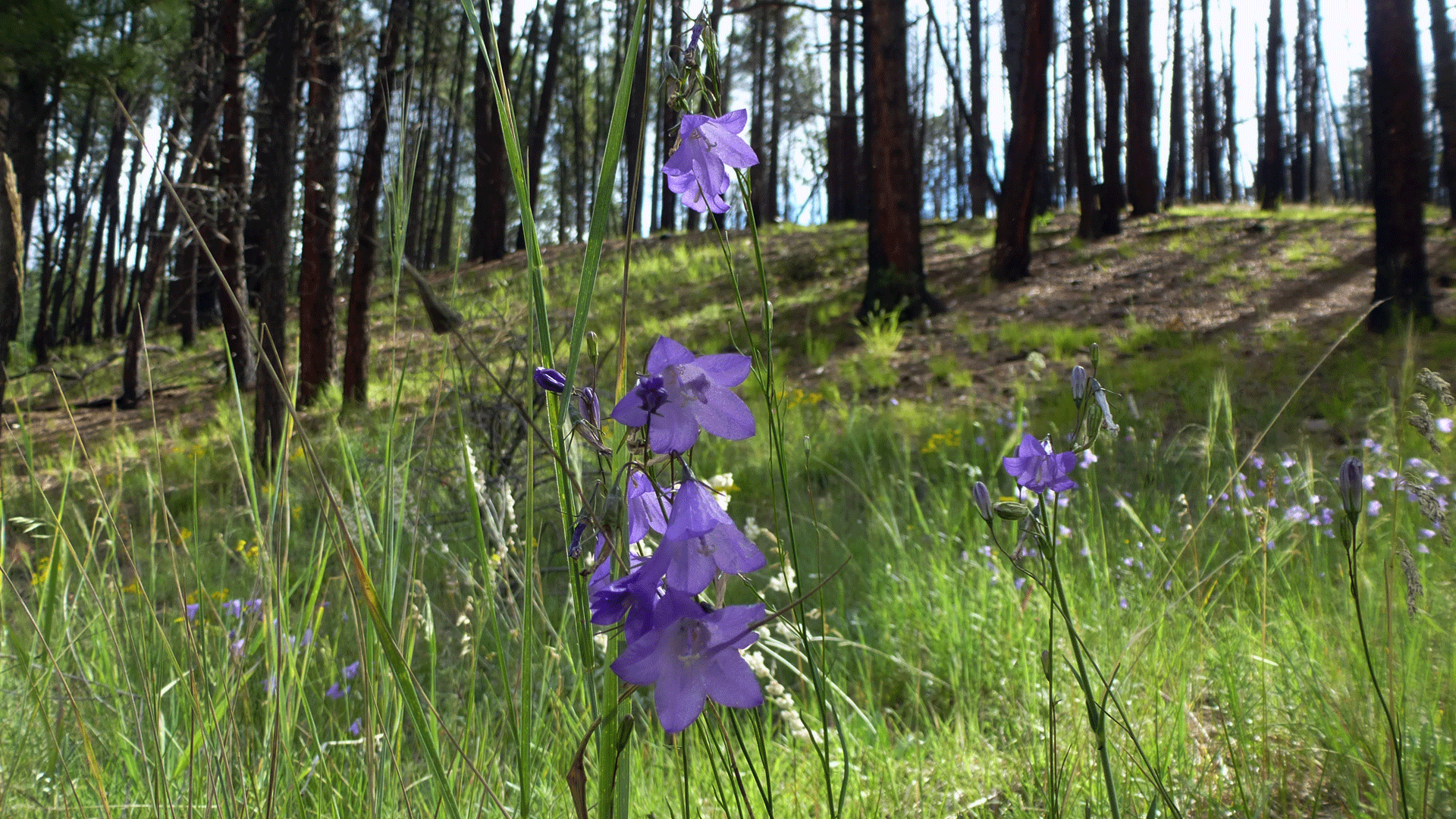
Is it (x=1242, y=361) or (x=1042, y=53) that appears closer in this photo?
(x=1242, y=361)

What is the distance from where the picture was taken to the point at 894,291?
8.16m

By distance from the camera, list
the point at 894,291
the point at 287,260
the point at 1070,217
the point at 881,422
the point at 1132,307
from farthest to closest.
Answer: the point at 1070,217 → the point at 894,291 → the point at 1132,307 → the point at 287,260 → the point at 881,422

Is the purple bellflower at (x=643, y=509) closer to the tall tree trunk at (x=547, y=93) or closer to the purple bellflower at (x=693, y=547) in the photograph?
the purple bellflower at (x=693, y=547)

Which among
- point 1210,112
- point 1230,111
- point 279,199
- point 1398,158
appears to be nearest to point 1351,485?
point 279,199

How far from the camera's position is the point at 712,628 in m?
0.59

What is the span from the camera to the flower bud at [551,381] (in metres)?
0.60

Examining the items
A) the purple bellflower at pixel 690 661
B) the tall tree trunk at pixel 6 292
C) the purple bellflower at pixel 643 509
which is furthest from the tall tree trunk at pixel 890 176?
the purple bellflower at pixel 690 661

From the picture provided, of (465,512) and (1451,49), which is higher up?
(1451,49)

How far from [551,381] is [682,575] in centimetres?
17

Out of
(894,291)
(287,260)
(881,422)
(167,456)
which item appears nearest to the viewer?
(881,422)

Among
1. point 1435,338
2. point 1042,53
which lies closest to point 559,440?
point 1435,338

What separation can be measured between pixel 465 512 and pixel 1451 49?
1114 cm

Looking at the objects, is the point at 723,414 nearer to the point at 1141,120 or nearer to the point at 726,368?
the point at 726,368

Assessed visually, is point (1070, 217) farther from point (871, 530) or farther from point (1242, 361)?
point (871, 530)
